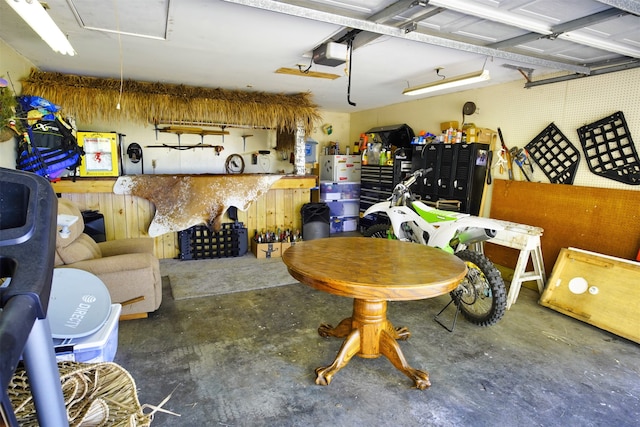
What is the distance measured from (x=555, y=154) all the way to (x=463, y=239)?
1446mm

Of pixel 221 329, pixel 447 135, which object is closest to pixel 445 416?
pixel 221 329

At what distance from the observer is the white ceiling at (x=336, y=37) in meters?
2.22

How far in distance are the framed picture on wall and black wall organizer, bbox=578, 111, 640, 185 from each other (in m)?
5.36

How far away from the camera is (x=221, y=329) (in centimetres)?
298

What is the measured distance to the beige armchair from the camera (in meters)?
2.81

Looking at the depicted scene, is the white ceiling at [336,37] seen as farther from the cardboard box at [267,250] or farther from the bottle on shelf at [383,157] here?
the cardboard box at [267,250]

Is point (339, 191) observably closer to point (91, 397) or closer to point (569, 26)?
point (569, 26)

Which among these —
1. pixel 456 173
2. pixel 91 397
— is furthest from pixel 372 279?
pixel 456 173

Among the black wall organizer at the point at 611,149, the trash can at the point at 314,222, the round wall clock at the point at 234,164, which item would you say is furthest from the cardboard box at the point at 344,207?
the black wall organizer at the point at 611,149

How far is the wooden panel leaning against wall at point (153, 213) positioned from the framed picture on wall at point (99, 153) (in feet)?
1.03

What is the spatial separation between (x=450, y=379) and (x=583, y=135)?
2.89m

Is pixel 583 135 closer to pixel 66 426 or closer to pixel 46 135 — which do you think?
pixel 66 426

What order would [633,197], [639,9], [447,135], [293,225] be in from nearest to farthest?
1. [639,9]
2. [633,197]
3. [447,135]
4. [293,225]

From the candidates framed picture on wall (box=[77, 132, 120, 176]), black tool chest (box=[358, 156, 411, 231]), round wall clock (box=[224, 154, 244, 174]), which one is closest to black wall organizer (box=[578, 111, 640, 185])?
black tool chest (box=[358, 156, 411, 231])
